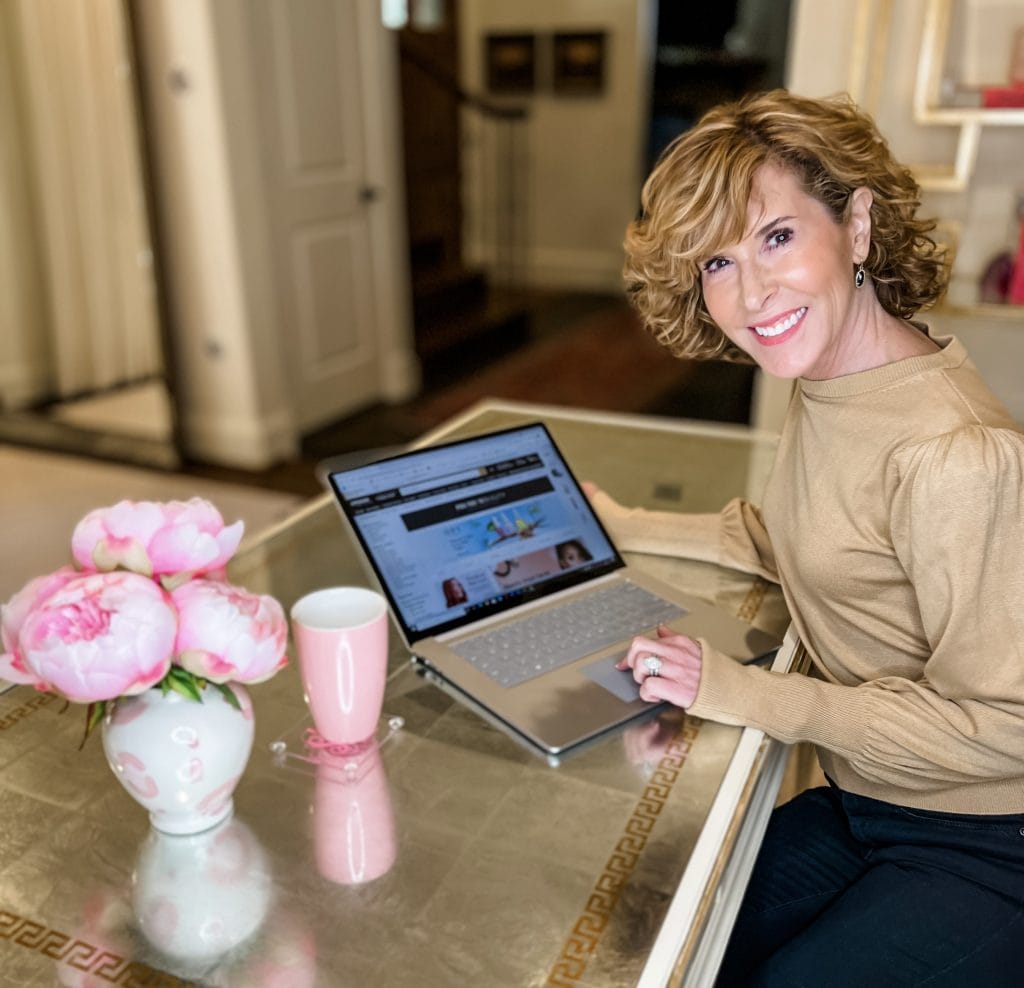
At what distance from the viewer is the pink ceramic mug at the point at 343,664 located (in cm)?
97

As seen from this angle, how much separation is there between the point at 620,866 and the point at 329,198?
146 inches

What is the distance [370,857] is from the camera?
2.84 feet

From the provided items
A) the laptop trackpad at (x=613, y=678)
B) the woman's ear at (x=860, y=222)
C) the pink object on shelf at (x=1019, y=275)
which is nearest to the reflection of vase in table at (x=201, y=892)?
the laptop trackpad at (x=613, y=678)

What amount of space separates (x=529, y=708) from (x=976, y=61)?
2266 mm

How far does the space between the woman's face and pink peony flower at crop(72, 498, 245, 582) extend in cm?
63

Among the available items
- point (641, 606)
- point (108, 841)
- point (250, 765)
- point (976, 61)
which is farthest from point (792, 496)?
point (976, 61)

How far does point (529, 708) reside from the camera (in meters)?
1.04

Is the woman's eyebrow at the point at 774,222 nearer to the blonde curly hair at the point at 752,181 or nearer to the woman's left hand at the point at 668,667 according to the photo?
the blonde curly hair at the point at 752,181

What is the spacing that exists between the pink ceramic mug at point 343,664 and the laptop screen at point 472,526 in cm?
12

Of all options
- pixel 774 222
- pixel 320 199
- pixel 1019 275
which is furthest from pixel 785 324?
pixel 320 199

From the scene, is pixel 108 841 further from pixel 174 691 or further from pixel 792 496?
pixel 792 496

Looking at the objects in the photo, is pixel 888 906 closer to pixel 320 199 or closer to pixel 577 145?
pixel 320 199

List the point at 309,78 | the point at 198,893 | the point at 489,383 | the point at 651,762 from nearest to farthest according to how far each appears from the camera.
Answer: the point at 198,893 < the point at 651,762 < the point at 309,78 < the point at 489,383

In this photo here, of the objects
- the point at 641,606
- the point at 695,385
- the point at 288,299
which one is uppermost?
the point at 641,606
